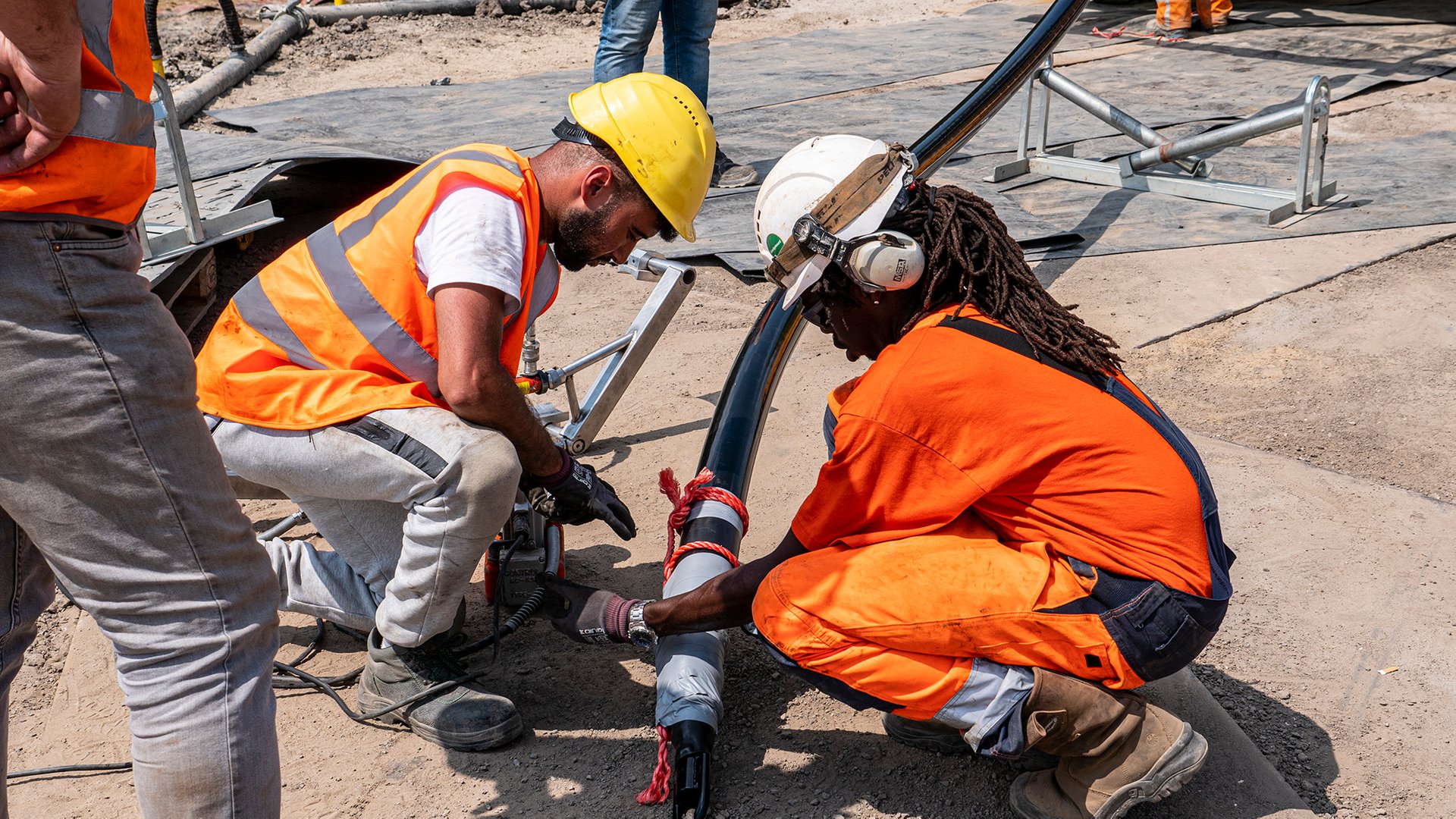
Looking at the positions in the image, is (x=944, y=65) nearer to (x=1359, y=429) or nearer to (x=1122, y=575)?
(x=1359, y=429)

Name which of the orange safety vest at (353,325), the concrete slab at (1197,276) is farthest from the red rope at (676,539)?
the concrete slab at (1197,276)

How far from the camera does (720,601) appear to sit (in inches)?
91.7

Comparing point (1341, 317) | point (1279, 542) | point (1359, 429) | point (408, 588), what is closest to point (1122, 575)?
point (1279, 542)

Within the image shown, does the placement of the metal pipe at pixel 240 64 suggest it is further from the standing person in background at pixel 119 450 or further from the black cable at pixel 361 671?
the standing person in background at pixel 119 450

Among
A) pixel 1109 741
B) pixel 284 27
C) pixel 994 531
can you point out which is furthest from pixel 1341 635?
pixel 284 27

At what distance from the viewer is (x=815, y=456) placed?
3.65m

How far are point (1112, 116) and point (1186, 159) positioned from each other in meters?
0.43

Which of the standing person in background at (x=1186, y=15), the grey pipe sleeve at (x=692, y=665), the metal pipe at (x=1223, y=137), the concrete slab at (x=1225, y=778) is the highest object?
the standing person in background at (x=1186, y=15)

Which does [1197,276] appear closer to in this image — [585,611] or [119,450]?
[585,611]

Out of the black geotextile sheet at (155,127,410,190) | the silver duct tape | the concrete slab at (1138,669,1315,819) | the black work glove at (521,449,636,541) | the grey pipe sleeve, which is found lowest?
the concrete slab at (1138,669,1315,819)

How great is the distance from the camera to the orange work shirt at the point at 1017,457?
2.02m

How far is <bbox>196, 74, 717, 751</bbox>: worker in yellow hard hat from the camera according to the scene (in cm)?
235

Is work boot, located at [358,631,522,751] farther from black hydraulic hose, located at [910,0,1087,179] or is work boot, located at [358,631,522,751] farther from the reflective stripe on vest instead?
black hydraulic hose, located at [910,0,1087,179]

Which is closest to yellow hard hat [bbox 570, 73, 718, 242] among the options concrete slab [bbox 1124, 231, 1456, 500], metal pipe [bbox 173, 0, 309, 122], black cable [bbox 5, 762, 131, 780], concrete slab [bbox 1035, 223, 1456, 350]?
black cable [bbox 5, 762, 131, 780]
